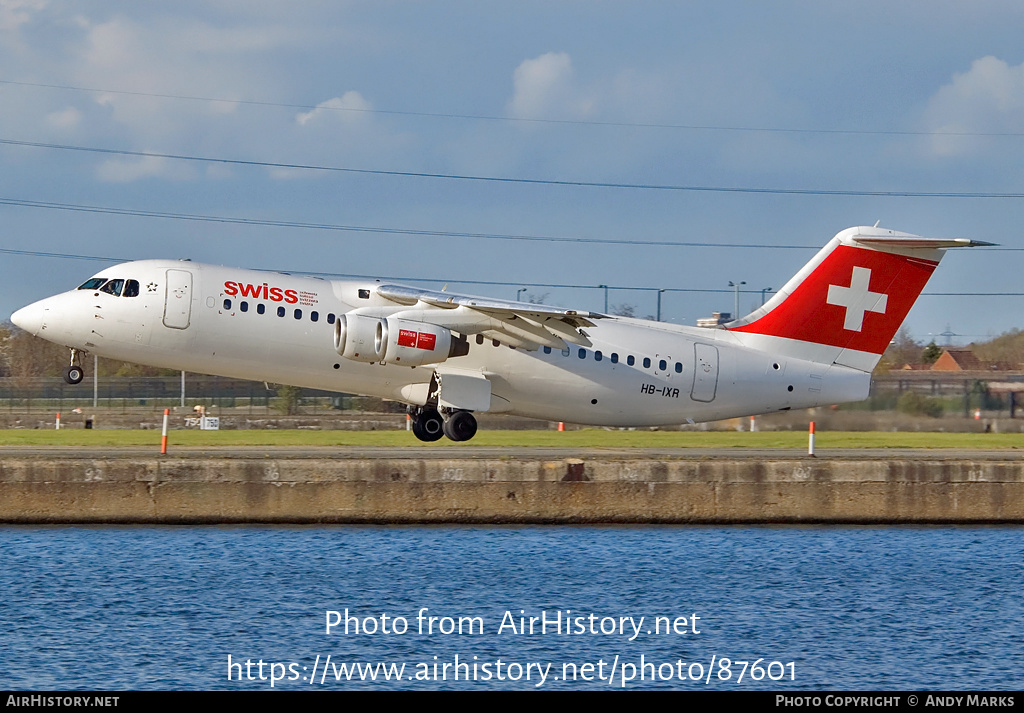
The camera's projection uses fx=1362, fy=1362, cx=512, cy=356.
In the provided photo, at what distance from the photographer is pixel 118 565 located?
27000 mm

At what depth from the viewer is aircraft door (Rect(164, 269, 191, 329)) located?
3003 centimetres

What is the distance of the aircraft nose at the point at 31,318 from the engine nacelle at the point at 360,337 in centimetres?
660

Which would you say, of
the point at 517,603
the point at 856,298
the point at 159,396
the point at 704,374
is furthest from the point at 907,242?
the point at 159,396

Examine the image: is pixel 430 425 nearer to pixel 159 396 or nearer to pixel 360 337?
pixel 360 337

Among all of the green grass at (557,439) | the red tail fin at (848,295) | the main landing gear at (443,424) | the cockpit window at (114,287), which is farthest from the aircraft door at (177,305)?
the red tail fin at (848,295)

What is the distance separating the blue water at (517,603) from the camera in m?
20.8

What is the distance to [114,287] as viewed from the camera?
30.5m

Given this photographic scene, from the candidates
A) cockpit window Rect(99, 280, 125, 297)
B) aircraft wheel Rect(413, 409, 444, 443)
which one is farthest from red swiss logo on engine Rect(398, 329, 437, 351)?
cockpit window Rect(99, 280, 125, 297)

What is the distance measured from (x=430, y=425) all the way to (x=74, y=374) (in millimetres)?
8395

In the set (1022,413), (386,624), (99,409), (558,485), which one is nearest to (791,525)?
(558,485)

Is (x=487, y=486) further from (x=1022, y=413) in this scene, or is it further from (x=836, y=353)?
(x=1022, y=413)

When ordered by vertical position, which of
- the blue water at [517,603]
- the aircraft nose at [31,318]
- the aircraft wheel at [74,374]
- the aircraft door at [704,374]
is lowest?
the blue water at [517,603]

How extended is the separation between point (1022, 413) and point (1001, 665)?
3224 centimetres

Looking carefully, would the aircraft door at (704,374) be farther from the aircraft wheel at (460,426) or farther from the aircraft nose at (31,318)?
the aircraft nose at (31,318)
